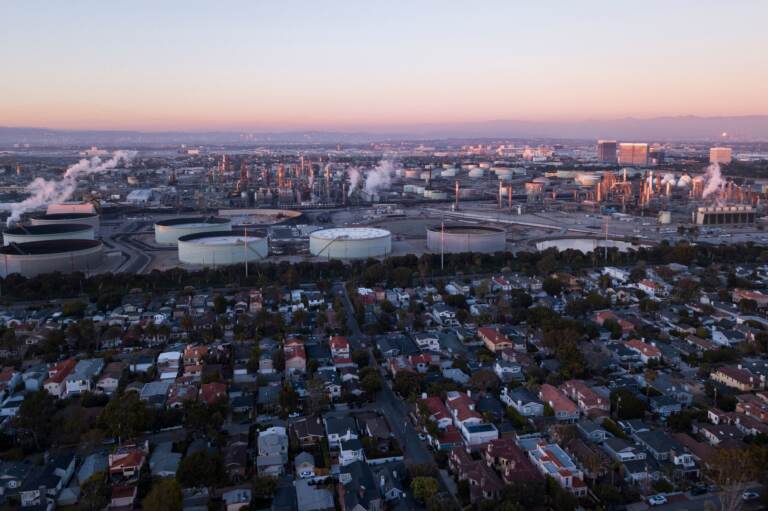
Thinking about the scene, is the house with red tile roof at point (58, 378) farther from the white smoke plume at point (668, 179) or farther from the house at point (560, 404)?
the white smoke plume at point (668, 179)

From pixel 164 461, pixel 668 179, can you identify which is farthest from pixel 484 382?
pixel 668 179

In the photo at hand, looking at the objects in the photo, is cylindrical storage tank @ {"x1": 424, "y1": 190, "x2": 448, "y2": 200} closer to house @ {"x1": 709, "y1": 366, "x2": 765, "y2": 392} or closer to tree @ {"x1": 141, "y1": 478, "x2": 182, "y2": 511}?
house @ {"x1": 709, "y1": 366, "x2": 765, "y2": 392}

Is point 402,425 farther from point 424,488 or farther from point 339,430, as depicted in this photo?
point 424,488

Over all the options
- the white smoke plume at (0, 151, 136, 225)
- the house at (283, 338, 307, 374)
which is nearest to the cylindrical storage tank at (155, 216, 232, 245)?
the white smoke plume at (0, 151, 136, 225)

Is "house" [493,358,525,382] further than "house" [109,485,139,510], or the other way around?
"house" [493,358,525,382]

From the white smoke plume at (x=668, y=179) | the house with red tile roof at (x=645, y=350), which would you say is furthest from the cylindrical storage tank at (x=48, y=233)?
the white smoke plume at (x=668, y=179)

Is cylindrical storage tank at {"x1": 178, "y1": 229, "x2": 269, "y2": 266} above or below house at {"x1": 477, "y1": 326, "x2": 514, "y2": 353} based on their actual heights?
above
